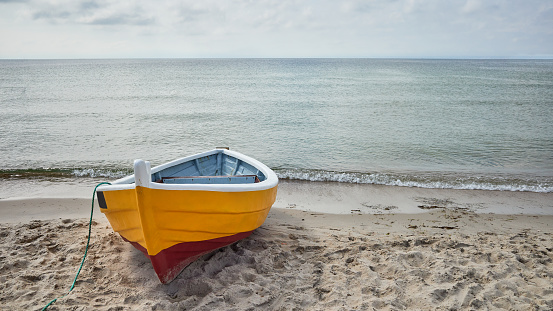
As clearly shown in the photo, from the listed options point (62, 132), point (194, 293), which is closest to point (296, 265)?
point (194, 293)

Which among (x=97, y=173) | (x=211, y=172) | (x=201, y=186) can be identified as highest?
(x=201, y=186)

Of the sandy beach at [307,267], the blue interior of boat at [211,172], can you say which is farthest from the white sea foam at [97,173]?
the blue interior of boat at [211,172]

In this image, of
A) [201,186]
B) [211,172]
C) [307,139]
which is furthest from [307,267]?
[307,139]

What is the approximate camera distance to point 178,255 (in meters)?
4.19

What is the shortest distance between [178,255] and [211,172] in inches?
102

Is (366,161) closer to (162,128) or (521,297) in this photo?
(521,297)

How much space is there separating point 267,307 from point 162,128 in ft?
43.1

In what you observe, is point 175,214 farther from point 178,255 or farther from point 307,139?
point 307,139

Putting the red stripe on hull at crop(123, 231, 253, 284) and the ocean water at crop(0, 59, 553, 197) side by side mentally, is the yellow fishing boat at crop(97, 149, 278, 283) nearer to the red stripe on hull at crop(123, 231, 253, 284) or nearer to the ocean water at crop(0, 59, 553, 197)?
the red stripe on hull at crop(123, 231, 253, 284)

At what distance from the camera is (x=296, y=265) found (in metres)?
4.48

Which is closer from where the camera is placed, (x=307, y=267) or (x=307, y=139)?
(x=307, y=267)

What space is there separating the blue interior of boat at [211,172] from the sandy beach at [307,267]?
924 millimetres

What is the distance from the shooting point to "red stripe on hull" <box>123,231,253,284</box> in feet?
13.1

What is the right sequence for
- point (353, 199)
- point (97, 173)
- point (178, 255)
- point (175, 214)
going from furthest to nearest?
point (97, 173)
point (353, 199)
point (178, 255)
point (175, 214)
